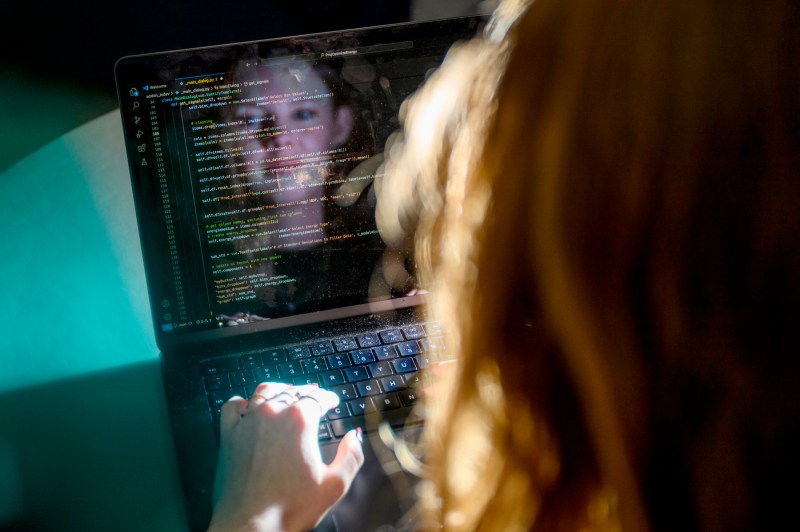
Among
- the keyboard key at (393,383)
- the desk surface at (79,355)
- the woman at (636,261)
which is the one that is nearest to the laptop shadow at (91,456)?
the desk surface at (79,355)

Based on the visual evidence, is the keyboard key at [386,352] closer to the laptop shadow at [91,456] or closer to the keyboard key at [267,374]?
the keyboard key at [267,374]

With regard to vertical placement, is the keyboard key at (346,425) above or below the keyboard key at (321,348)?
below

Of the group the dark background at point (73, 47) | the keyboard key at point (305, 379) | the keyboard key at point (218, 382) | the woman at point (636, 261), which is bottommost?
the keyboard key at point (305, 379)

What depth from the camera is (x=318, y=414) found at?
2.00ft

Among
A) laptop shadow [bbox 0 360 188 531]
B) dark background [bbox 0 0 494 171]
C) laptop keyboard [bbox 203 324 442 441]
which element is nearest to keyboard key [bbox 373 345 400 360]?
laptop keyboard [bbox 203 324 442 441]

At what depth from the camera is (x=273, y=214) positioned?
2.20ft

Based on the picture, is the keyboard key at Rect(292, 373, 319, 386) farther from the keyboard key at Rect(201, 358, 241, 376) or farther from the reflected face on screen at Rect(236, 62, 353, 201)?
the reflected face on screen at Rect(236, 62, 353, 201)

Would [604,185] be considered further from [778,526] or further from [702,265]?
[778,526]

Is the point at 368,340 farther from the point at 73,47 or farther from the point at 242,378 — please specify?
the point at 73,47

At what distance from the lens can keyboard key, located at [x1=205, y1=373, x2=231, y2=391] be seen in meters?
0.65

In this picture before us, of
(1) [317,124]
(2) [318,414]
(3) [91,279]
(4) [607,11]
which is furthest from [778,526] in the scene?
(3) [91,279]

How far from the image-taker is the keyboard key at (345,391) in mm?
638

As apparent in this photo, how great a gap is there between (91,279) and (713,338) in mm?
657

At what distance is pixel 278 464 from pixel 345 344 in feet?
0.53
